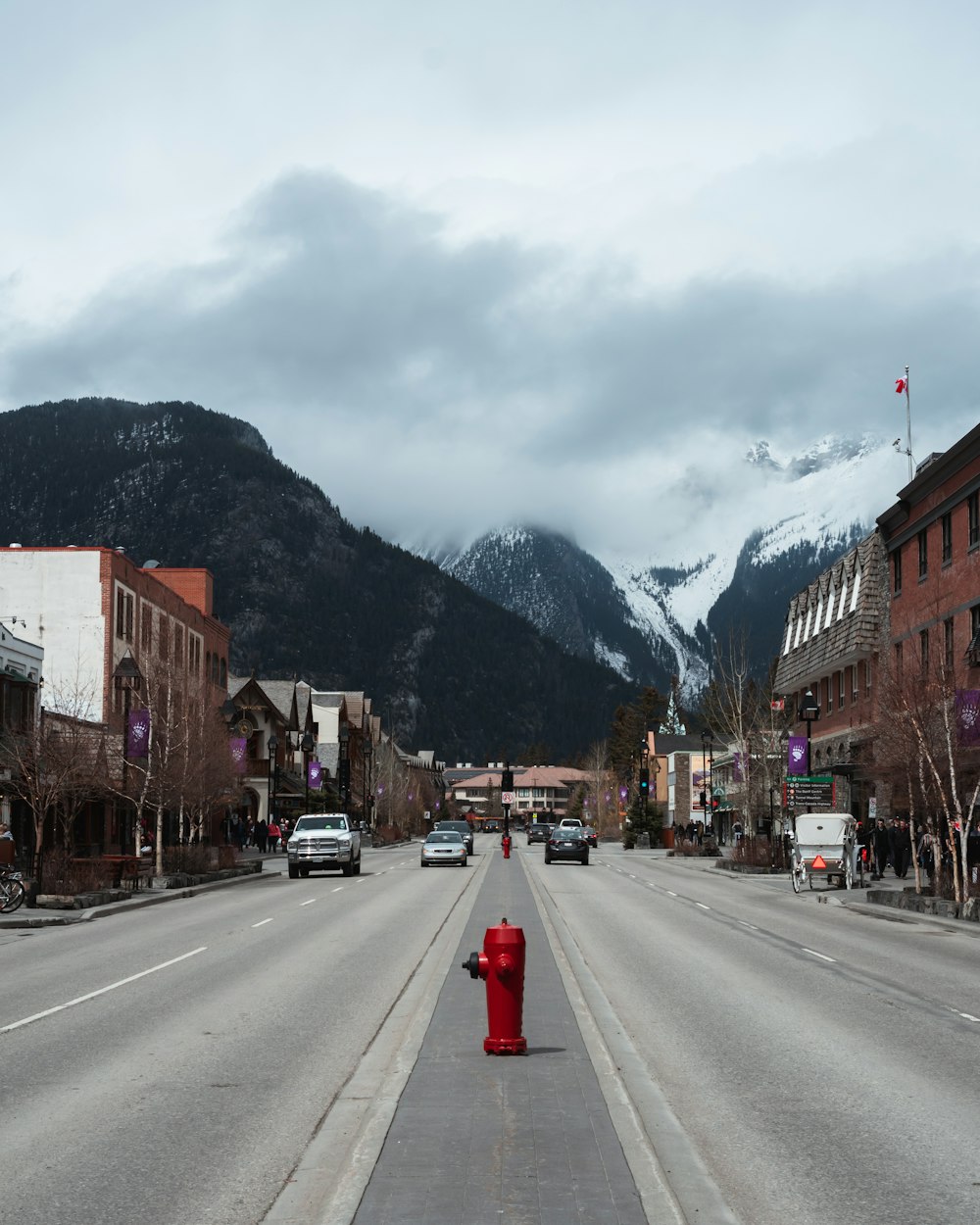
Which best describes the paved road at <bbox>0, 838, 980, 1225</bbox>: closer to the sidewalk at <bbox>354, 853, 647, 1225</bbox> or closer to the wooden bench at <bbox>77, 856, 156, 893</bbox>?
the sidewalk at <bbox>354, 853, 647, 1225</bbox>

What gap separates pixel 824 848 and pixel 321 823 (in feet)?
55.8

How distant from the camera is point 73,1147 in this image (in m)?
8.30

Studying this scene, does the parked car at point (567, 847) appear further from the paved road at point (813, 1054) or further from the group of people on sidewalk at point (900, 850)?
the paved road at point (813, 1054)

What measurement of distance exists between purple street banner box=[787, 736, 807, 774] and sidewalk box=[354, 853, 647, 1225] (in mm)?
38751

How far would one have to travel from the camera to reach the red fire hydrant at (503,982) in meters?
10.6

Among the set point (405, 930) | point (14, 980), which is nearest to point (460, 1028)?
point (14, 980)

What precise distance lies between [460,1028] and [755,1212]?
5.72 m

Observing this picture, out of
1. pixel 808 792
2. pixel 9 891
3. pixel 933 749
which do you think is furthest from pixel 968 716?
pixel 9 891

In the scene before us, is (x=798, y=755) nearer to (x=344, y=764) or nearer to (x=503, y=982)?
(x=503, y=982)

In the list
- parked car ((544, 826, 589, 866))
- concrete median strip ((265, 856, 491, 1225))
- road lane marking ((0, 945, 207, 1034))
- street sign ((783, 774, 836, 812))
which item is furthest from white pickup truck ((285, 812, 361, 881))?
concrete median strip ((265, 856, 491, 1225))

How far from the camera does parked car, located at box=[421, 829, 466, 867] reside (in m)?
57.2

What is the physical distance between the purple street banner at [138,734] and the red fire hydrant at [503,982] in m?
29.4

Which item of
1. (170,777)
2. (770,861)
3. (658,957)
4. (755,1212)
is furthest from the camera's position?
(770,861)

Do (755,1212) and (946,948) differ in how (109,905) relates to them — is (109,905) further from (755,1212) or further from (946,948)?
(755,1212)
